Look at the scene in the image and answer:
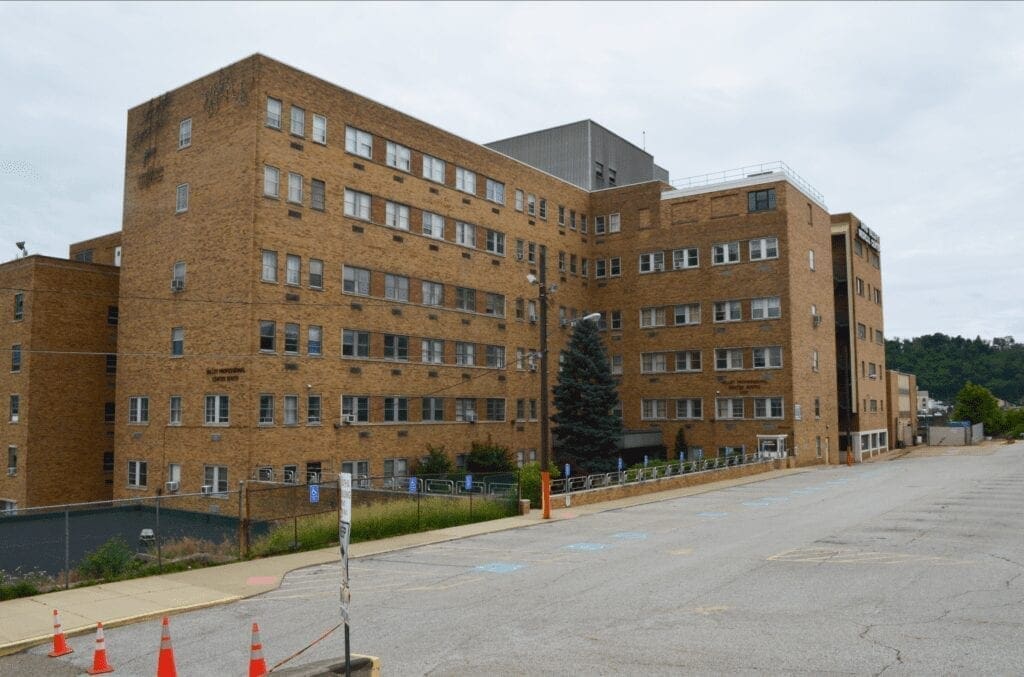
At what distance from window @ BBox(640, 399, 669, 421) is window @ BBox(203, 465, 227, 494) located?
32.0 metres

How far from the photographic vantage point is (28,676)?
1169 cm

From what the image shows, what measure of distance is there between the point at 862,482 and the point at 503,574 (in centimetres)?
2913

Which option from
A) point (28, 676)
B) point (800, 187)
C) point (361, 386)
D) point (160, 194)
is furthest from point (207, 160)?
point (800, 187)

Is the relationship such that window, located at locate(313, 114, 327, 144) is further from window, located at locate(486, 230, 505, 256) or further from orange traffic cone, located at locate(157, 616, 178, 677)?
orange traffic cone, located at locate(157, 616, 178, 677)

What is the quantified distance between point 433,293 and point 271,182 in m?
12.2

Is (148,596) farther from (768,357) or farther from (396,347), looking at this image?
(768,357)

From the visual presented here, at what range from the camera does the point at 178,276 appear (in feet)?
133

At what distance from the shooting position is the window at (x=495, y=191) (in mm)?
51844

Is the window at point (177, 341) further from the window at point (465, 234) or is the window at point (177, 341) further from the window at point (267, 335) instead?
the window at point (465, 234)

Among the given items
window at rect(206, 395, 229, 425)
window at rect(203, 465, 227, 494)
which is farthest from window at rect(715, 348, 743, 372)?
window at rect(203, 465, 227, 494)

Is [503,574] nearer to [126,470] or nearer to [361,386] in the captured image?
[361,386]

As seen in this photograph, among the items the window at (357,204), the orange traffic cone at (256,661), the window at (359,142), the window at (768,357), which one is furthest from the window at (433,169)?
the orange traffic cone at (256,661)

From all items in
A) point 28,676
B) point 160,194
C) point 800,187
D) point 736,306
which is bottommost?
point 28,676

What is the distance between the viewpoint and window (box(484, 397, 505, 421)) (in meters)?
50.8
